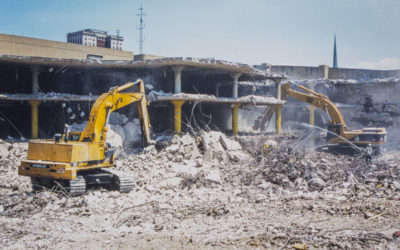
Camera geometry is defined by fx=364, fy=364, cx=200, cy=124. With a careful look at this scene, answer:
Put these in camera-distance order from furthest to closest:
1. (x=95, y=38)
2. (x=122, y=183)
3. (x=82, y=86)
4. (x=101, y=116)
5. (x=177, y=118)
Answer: (x=95, y=38), (x=82, y=86), (x=177, y=118), (x=101, y=116), (x=122, y=183)

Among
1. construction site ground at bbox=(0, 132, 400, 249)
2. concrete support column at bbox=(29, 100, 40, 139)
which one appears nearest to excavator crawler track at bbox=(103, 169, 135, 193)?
construction site ground at bbox=(0, 132, 400, 249)

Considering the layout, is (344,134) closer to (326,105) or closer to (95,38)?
(326,105)

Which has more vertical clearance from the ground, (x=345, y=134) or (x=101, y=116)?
(x=101, y=116)

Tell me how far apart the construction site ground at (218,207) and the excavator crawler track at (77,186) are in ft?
0.51

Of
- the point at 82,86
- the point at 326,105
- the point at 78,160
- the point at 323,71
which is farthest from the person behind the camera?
the point at 323,71

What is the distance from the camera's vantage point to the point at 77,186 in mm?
7938

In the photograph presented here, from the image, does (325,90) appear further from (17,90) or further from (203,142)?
(17,90)

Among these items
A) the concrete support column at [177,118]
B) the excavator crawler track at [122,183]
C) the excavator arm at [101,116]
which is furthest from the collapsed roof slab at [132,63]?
the excavator crawler track at [122,183]

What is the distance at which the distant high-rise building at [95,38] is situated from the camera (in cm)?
2898

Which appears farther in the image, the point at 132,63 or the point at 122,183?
the point at 132,63

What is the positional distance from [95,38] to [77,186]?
78.3ft

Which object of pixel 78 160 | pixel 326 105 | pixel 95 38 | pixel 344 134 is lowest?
pixel 78 160

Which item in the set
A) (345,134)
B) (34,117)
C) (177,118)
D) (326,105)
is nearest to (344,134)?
(345,134)

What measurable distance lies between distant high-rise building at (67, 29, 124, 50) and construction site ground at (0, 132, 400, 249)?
1874cm
